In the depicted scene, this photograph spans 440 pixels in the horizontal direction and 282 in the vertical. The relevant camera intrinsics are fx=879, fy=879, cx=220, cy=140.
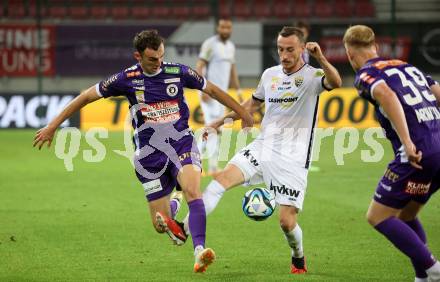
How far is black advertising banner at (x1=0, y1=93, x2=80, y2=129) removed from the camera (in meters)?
21.3

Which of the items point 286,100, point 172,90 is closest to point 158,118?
point 172,90

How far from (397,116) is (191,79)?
249 centimetres

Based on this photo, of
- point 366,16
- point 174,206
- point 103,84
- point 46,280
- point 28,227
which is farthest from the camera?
point 366,16

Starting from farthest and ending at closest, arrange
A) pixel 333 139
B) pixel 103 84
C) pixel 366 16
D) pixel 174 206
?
pixel 366 16, pixel 333 139, pixel 174 206, pixel 103 84

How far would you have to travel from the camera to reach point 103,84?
8.05 meters

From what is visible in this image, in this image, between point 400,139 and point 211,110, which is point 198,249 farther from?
point 211,110

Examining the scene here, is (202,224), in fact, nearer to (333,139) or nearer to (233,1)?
(333,139)

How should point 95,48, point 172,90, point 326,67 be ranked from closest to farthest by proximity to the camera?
point 326,67
point 172,90
point 95,48

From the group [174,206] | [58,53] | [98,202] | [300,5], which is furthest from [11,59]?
[174,206]

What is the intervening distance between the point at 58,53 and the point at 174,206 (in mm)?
15614

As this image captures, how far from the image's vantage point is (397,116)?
20.3ft

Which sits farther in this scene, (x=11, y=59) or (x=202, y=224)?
(x=11, y=59)

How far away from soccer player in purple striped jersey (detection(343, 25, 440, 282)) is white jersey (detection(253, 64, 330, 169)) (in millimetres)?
1387

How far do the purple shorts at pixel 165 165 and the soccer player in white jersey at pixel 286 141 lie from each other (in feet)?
1.10
